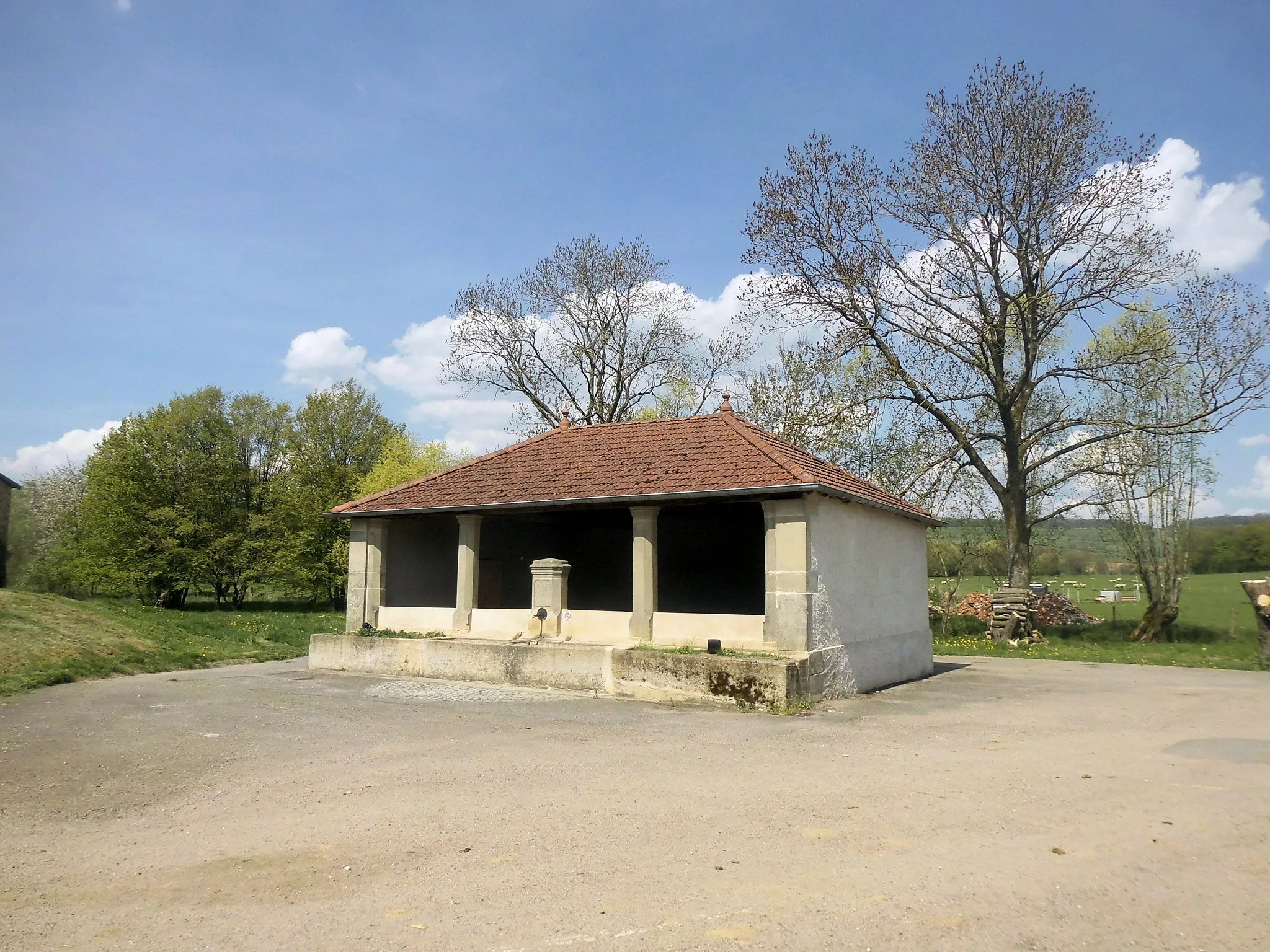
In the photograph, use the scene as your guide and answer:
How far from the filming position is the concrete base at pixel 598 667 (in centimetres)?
1040

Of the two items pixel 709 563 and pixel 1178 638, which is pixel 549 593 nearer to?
pixel 709 563

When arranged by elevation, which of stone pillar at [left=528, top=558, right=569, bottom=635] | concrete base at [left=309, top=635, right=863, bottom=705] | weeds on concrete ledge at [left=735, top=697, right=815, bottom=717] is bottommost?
weeds on concrete ledge at [left=735, top=697, right=815, bottom=717]

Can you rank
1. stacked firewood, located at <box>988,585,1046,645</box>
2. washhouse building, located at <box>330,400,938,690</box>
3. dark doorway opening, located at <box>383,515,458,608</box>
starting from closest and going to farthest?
washhouse building, located at <box>330,400,938,690</box> < dark doorway opening, located at <box>383,515,458,608</box> < stacked firewood, located at <box>988,585,1046,645</box>

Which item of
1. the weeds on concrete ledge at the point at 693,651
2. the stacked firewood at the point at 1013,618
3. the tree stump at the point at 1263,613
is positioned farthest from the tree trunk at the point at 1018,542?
the weeds on concrete ledge at the point at 693,651

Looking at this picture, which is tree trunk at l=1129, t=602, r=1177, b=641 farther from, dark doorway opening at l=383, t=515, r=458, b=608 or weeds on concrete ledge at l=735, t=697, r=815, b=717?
dark doorway opening at l=383, t=515, r=458, b=608

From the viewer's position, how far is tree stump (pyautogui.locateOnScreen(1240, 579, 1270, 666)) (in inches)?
653

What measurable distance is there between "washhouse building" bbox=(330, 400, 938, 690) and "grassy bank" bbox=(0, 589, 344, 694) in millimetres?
3807

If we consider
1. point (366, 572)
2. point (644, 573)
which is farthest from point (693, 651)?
point (366, 572)

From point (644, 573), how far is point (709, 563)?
5.54 metres

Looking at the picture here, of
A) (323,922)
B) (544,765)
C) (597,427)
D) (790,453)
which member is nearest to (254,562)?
(597,427)

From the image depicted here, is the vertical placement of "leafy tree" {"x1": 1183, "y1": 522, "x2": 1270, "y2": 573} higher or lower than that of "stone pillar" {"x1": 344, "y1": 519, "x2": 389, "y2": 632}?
higher

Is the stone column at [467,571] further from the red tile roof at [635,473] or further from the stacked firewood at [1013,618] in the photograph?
the stacked firewood at [1013,618]

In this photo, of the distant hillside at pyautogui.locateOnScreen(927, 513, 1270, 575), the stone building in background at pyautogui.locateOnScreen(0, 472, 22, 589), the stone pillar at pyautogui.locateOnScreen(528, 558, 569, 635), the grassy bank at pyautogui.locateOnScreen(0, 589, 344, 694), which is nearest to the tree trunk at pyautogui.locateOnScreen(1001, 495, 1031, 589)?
the distant hillside at pyautogui.locateOnScreen(927, 513, 1270, 575)

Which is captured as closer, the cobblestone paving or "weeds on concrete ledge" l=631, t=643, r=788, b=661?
"weeds on concrete ledge" l=631, t=643, r=788, b=661
